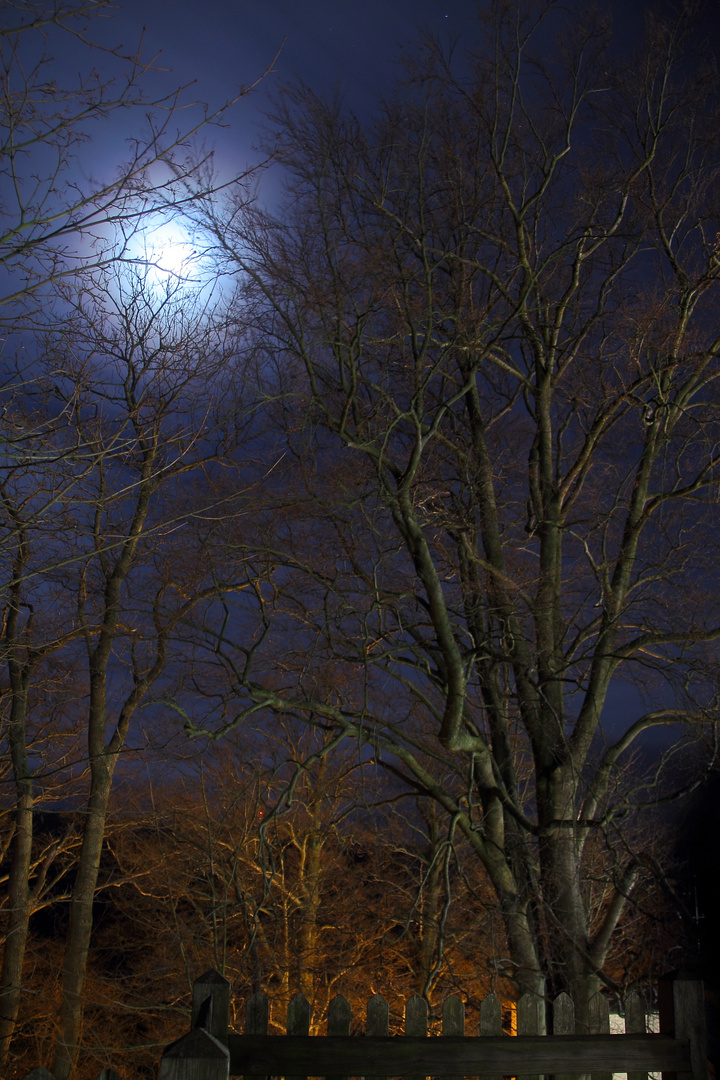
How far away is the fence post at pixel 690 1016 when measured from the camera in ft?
9.98

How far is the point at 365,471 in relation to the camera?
7000 mm

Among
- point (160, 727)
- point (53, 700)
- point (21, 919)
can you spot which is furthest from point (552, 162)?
point (21, 919)

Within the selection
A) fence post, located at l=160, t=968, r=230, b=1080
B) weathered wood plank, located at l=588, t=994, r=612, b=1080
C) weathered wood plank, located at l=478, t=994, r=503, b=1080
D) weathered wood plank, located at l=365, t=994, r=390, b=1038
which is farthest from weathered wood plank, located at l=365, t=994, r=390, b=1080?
weathered wood plank, located at l=588, t=994, r=612, b=1080

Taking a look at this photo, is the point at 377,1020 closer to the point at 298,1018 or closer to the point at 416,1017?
the point at 416,1017

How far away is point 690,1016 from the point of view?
307cm

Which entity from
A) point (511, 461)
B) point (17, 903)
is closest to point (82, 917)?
point (17, 903)

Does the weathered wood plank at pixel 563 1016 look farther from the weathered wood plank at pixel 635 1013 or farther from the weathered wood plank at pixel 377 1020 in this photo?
the weathered wood plank at pixel 377 1020

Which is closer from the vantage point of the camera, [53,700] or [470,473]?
[470,473]

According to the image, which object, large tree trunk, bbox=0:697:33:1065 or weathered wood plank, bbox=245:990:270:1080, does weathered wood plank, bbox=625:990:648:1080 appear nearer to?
weathered wood plank, bbox=245:990:270:1080

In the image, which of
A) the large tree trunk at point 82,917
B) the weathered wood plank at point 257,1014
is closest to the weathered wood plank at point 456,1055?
the weathered wood plank at point 257,1014

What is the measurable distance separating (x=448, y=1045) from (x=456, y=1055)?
47 millimetres

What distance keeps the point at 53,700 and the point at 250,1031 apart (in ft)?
28.7

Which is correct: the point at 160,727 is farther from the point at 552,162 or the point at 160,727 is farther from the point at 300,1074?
the point at 552,162

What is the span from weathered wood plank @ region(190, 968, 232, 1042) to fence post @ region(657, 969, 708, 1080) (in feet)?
5.94
